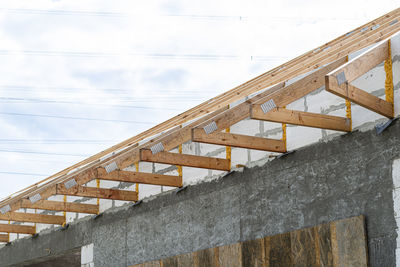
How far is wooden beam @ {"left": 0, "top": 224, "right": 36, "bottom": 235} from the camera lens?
10883mm

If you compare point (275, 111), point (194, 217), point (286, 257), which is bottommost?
point (286, 257)

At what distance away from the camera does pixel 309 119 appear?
6480 millimetres

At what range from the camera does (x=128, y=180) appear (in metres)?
8.32

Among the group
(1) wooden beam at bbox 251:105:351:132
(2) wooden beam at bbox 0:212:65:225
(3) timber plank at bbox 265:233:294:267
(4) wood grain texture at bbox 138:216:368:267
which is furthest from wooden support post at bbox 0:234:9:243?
(1) wooden beam at bbox 251:105:351:132

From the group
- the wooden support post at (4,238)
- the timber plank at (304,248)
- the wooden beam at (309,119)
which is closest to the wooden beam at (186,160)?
the timber plank at (304,248)

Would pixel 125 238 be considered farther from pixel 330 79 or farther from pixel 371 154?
pixel 330 79

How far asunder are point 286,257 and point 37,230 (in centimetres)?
574

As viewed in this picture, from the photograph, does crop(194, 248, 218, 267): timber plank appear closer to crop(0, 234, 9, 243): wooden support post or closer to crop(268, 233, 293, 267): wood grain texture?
crop(268, 233, 293, 267): wood grain texture

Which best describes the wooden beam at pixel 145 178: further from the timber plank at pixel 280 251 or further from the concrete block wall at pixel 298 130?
the timber plank at pixel 280 251

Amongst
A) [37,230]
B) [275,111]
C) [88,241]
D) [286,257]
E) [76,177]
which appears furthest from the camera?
[37,230]

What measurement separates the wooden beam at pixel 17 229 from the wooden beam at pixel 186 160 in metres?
4.50

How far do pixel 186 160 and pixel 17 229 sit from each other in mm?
4549

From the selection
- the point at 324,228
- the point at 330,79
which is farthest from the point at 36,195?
the point at 330,79

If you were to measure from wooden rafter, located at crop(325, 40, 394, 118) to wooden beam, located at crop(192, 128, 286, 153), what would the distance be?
1.40m
